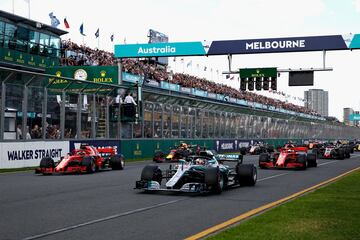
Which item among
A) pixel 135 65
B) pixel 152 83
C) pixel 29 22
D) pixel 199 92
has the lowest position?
pixel 152 83

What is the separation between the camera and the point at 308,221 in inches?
304

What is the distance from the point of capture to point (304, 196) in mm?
11219

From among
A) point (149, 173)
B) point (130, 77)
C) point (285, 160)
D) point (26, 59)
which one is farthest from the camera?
point (130, 77)

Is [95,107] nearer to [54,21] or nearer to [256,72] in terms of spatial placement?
[256,72]

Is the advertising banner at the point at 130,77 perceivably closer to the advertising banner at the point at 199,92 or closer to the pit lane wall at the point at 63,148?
the pit lane wall at the point at 63,148

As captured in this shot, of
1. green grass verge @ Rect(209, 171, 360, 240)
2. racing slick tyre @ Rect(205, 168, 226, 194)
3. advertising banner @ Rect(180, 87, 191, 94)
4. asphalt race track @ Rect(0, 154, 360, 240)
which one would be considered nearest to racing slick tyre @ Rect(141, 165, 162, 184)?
asphalt race track @ Rect(0, 154, 360, 240)

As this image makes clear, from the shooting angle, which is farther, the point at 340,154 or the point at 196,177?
the point at 340,154

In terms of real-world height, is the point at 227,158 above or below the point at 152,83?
below

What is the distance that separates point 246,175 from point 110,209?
17.9 feet

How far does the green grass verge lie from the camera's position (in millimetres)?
6637

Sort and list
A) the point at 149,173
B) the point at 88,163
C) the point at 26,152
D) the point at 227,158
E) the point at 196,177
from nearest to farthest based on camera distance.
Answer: the point at 149,173, the point at 196,177, the point at 227,158, the point at 88,163, the point at 26,152

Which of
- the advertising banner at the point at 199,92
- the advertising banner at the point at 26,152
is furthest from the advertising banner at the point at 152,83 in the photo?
the advertising banner at the point at 26,152

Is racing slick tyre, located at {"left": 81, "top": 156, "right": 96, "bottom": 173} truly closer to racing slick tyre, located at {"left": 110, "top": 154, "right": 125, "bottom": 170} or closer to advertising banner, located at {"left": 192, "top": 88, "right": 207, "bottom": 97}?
racing slick tyre, located at {"left": 110, "top": 154, "right": 125, "bottom": 170}

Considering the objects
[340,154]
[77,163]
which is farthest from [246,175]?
[340,154]
